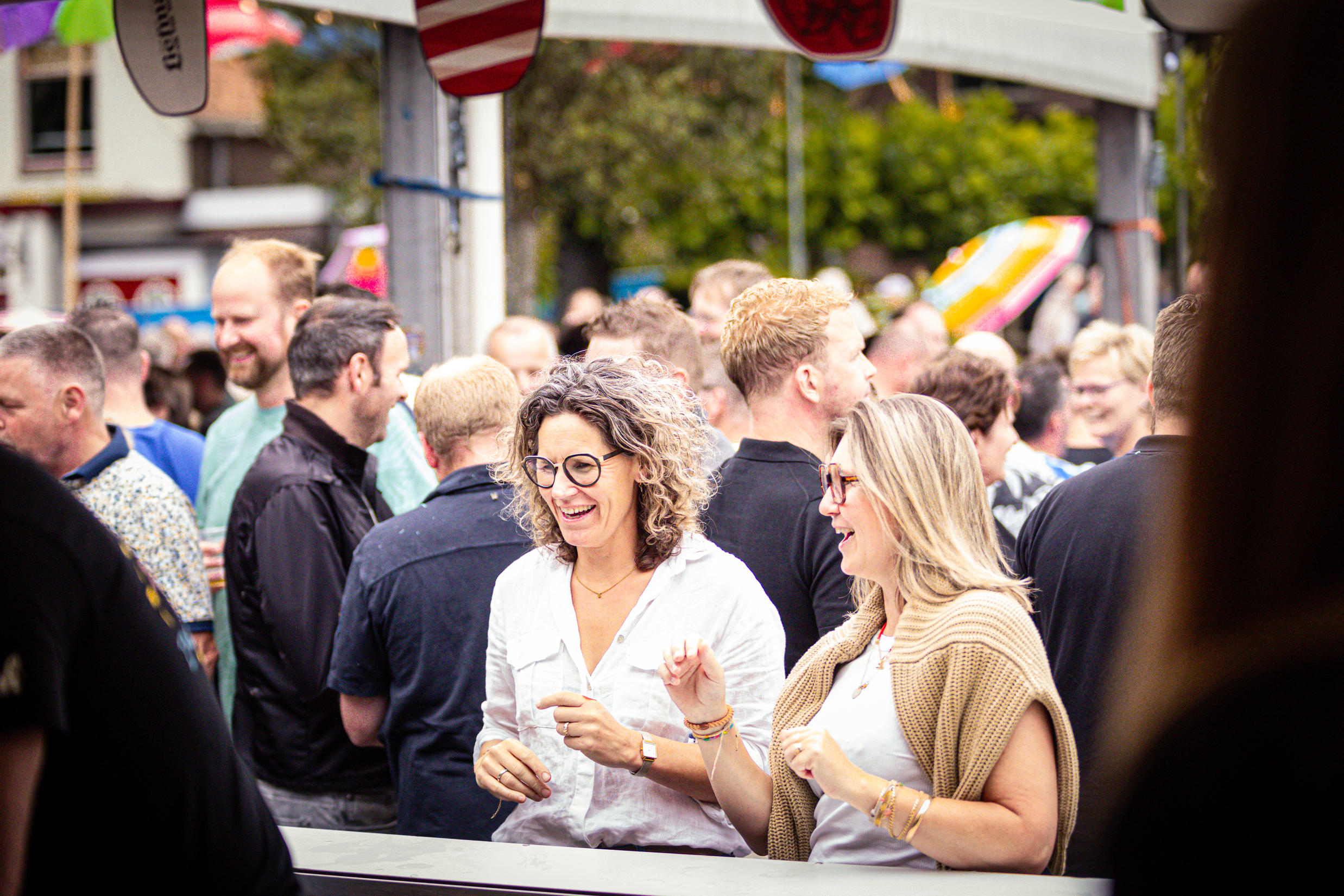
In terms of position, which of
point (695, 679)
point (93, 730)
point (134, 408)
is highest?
point (134, 408)

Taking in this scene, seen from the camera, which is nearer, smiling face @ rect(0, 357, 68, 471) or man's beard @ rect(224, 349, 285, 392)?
smiling face @ rect(0, 357, 68, 471)

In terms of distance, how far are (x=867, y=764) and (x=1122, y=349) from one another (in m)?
3.33

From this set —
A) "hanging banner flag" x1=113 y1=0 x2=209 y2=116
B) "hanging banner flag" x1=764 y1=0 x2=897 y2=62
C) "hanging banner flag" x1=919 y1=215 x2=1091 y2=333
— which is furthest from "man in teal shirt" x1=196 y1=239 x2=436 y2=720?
"hanging banner flag" x1=919 y1=215 x2=1091 y2=333

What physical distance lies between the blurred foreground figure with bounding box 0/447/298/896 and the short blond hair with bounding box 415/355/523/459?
6.55 ft

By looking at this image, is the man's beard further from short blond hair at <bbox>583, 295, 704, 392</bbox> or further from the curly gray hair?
the curly gray hair

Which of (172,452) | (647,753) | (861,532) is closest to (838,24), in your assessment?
(861,532)

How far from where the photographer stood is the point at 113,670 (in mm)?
1252

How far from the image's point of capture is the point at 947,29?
→ 6016mm

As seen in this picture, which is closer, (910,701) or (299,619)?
(910,701)

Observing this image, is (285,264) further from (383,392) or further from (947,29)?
(947,29)

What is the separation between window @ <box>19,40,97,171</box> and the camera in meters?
26.2

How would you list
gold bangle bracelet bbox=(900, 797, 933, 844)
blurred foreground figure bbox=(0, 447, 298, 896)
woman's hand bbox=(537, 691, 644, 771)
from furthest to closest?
1. woman's hand bbox=(537, 691, 644, 771)
2. gold bangle bracelet bbox=(900, 797, 933, 844)
3. blurred foreground figure bbox=(0, 447, 298, 896)

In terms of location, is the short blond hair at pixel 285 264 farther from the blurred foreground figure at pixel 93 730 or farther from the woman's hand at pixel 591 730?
the blurred foreground figure at pixel 93 730

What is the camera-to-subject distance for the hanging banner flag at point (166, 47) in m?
3.69
